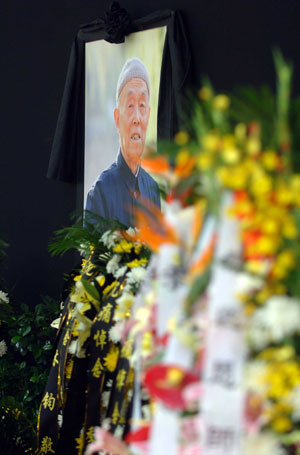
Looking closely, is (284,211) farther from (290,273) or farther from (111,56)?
(111,56)

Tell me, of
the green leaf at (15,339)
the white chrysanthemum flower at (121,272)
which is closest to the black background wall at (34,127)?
the green leaf at (15,339)

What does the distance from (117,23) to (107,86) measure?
1.23 ft

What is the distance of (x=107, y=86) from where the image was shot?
3854mm

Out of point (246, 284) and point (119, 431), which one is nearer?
point (246, 284)

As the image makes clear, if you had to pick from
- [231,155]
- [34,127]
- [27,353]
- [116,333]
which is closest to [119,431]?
[116,333]

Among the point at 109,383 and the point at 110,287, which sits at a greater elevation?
the point at 110,287

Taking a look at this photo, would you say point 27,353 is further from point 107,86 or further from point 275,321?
point 275,321

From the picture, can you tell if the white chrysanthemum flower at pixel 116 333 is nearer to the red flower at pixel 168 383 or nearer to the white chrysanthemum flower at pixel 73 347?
the white chrysanthemum flower at pixel 73 347

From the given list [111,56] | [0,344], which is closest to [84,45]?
[111,56]

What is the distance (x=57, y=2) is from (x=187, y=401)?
12.5ft

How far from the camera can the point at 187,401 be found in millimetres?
894

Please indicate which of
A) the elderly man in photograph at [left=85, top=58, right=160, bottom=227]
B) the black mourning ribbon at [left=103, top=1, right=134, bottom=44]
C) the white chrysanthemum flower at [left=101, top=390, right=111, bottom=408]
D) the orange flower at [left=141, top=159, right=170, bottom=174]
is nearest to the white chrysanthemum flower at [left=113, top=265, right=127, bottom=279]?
the white chrysanthemum flower at [left=101, top=390, right=111, bottom=408]

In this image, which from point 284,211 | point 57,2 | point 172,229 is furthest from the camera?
point 57,2

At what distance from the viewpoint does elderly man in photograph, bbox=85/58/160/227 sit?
3.65 metres
